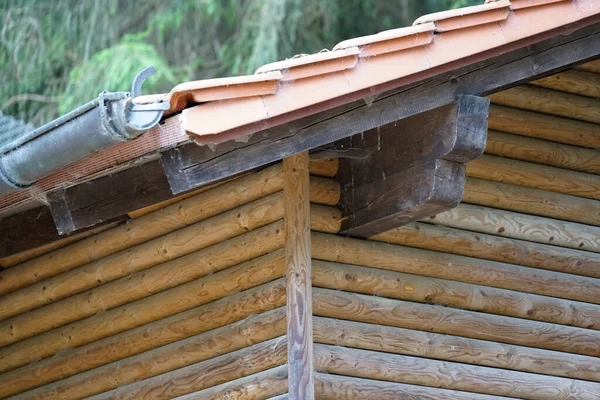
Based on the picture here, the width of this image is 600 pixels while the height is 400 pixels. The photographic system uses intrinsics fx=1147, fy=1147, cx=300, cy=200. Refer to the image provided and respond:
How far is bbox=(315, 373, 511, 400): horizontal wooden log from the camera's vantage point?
17.3ft

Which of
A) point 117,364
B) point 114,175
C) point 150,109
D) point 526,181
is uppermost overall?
point 150,109

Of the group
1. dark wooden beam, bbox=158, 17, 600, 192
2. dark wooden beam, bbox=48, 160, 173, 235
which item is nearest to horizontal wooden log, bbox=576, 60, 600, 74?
dark wooden beam, bbox=158, 17, 600, 192

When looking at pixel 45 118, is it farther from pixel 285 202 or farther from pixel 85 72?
pixel 285 202

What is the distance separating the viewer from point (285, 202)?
17.9 ft

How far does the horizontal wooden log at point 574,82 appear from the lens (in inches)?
252

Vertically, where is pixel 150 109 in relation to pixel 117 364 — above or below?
above

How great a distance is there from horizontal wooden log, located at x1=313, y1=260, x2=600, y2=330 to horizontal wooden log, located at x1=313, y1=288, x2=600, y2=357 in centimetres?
3

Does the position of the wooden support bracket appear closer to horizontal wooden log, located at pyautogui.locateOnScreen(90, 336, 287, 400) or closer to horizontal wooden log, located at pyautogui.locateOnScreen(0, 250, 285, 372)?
horizontal wooden log, located at pyautogui.locateOnScreen(0, 250, 285, 372)

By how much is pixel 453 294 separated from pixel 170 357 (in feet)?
4.92

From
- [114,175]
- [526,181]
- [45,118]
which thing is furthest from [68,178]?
[45,118]

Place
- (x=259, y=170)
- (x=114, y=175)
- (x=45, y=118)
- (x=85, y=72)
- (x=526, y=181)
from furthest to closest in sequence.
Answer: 1. (x=45, y=118)
2. (x=85, y=72)
3. (x=526, y=181)
4. (x=259, y=170)
5. (x=114, y=175)

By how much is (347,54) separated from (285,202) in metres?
1.24

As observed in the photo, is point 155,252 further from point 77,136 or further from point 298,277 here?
point 77,136

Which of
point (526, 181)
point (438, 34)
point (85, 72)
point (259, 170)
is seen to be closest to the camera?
point (438, 34)
